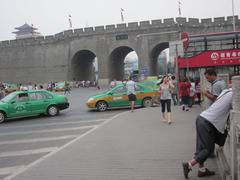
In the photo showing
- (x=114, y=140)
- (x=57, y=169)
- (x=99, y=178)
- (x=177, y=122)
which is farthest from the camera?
(x=177, y=122)

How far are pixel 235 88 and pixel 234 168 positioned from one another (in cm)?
102

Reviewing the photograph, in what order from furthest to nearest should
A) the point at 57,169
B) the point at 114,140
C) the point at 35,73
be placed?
1. the point at 35,73
2. the point at 114,140
3. the point at 57,169

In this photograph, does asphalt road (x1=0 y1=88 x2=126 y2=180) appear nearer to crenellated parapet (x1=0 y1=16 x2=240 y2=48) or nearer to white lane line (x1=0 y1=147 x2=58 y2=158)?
white lane line (x1=0 y1=147 x2=58 y2=158)

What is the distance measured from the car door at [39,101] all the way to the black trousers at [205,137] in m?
12.2

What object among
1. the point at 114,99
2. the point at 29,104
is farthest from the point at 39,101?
the point at 114,99

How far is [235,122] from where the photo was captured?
4441 millimetres

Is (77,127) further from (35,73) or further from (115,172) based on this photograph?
(35,73)

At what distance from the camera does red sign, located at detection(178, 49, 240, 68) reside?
18.3 m

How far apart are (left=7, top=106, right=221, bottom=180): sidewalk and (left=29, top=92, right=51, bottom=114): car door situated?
611 cm

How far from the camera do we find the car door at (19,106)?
16.3 m

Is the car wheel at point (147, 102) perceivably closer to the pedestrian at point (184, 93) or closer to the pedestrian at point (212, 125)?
the pedestrian at point (184, 93)

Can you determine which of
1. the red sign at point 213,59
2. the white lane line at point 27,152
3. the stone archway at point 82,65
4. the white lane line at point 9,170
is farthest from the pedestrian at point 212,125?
the stone archway at point 82,65

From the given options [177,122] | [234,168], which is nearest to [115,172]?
[234,168]

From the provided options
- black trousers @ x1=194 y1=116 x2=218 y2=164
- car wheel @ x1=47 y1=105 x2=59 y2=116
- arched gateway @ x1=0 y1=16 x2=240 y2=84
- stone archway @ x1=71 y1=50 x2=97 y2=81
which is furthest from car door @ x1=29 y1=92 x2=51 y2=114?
stone archway @ x1=71 y1=50 x2=97 y2=81
